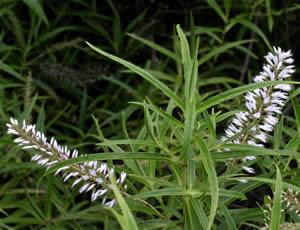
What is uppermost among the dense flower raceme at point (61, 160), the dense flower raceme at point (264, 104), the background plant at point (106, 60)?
the background plant at point (106, 60)

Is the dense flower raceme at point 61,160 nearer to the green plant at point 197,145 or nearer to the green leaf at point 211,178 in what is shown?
the green plant at point 197,145

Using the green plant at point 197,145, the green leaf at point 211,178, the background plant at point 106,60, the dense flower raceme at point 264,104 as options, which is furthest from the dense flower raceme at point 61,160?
the background plant at point 106,60

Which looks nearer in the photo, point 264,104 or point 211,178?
point 211,178

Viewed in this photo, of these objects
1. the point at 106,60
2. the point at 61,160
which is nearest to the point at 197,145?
the point at 61,160

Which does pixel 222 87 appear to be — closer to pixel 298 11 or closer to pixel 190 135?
pixel 298 11

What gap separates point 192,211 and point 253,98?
0.93 feet

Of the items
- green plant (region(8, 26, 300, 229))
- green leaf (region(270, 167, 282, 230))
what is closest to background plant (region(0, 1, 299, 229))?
green plant (region(8, 26, 300, 229))

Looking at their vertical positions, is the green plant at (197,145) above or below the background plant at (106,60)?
below

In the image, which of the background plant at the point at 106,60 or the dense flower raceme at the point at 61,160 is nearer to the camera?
the dense flower raceme at the point at 61,160

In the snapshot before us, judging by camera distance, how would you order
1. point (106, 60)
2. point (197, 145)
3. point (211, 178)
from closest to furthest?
point (211, 178) < point (197, 145) < point (106, 60)

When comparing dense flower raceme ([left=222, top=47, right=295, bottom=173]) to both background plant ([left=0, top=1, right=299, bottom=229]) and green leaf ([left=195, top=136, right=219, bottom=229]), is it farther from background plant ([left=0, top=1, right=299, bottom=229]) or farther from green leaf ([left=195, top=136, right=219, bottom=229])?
background plant ([left=0, top=1, right=299, bottom=229])

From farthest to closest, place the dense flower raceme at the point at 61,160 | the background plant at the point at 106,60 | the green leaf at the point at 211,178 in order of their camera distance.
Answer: the background plant at the point at 106,60 < the dense flower raceme at the point at 61,160 < the green leaf at the point at 211,178

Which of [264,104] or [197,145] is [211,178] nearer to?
[197,145]

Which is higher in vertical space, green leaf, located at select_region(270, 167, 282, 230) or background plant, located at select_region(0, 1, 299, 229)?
background plant, located at select_region(0, 1, 299, 229)
